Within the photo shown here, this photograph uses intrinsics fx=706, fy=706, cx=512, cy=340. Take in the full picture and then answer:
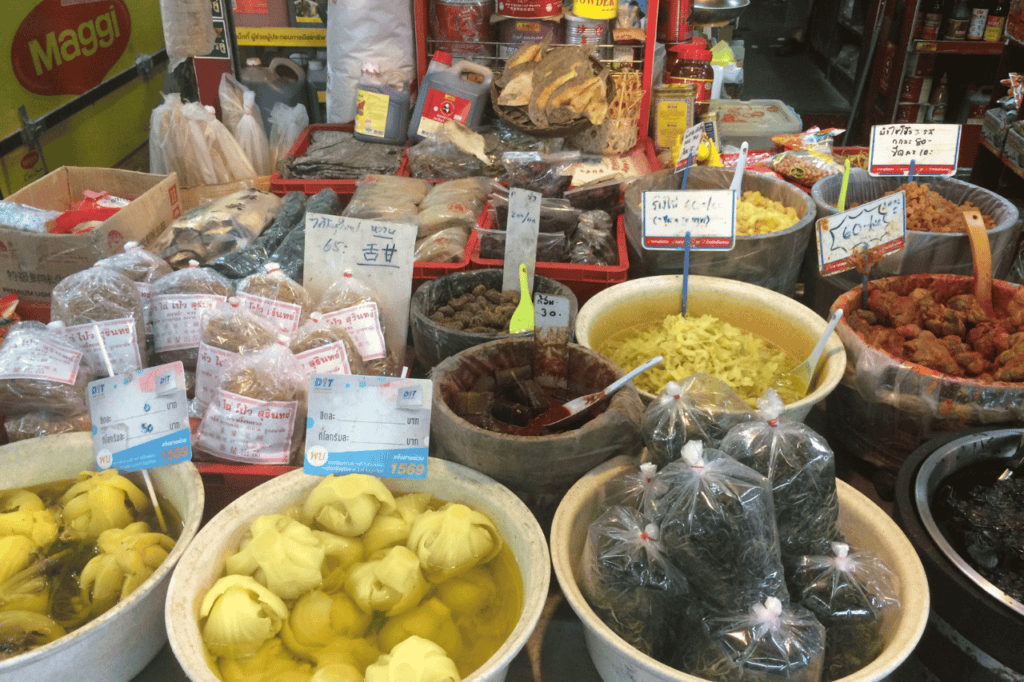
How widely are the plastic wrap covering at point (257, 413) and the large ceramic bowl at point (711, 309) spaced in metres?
0.68

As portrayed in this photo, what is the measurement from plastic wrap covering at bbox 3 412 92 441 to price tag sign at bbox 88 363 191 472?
0.20m

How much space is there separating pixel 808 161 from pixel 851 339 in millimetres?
1143

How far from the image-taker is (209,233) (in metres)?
2.11

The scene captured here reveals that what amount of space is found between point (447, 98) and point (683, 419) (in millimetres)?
1954

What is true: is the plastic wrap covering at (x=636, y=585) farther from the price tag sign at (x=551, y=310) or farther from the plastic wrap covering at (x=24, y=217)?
the plastic wrap covering at (x=24, y=217)

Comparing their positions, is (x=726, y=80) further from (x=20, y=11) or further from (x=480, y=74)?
(x=20, y=11)

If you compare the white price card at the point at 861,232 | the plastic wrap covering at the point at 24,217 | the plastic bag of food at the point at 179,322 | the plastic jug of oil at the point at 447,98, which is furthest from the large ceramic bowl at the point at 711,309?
the plastic wrap covering at the point at 24,217

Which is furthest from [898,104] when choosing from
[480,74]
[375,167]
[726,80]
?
[375,167]

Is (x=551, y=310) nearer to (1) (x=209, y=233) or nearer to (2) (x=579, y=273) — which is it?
(2) (x=579, y=273)

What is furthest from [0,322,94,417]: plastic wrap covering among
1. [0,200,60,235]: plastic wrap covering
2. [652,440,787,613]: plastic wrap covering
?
[652,440,787,613]: plastic wrap covering

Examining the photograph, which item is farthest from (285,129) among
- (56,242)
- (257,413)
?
(257,413)

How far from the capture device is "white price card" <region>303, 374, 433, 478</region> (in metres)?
1.31

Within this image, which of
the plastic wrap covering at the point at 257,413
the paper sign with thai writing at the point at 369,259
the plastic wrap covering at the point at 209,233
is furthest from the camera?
the plastic wrap covering at the point at 209,233

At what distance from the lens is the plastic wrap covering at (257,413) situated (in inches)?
57.1
